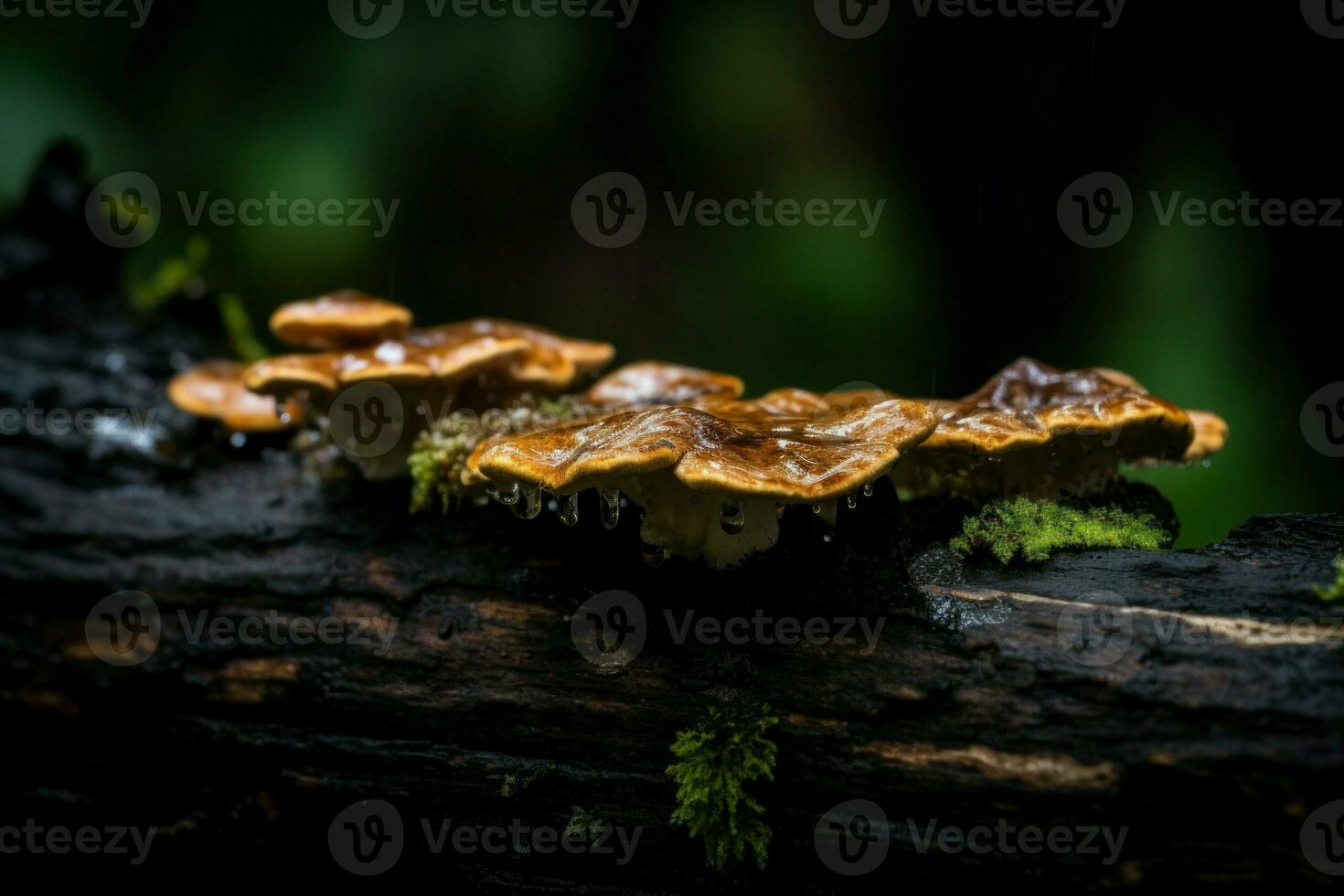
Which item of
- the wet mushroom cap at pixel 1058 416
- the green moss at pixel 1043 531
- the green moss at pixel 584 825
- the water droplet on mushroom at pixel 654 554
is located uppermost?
the wet mushroom cap at pixel 1058 416

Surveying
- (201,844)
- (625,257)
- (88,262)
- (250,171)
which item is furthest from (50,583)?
(625,257)

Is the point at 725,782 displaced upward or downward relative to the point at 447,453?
downward

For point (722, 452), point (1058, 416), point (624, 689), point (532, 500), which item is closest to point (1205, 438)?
point (1058, 416)

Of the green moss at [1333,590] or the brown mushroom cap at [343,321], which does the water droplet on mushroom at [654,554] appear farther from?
the green moss at [1333,590]

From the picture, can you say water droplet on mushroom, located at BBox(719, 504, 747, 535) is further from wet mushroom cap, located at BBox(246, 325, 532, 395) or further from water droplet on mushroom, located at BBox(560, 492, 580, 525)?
wet mushroom cap, located at BBox(246, 325, 532, 395)

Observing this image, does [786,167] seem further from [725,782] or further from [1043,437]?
[725,782]

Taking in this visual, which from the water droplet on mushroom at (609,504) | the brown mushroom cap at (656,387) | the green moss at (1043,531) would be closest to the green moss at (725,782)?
the water droplet on mushroom at (609,504)

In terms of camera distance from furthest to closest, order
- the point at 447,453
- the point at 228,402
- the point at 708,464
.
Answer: the point at 228,402, the point at 447,453, the point at 708,464
